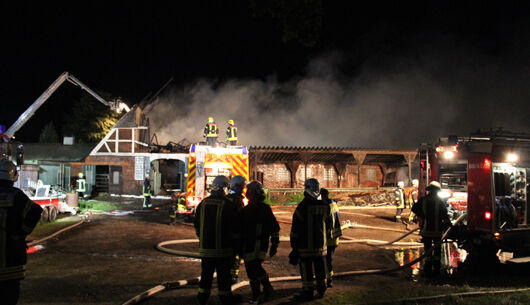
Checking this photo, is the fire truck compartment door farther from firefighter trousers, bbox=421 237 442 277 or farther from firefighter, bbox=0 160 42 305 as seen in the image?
firefighter, bbox=0 160 42 305

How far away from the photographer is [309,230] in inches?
181

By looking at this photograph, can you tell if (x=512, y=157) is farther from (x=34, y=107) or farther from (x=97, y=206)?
(x=34, y=107)

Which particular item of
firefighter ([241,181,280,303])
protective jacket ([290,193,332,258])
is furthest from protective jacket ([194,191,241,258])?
protective jacket ([290,193,332,258])

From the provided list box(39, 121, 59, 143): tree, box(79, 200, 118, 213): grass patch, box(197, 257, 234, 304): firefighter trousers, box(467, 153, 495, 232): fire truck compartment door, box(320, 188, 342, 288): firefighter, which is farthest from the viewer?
box(39, 121, 59, 143): tree

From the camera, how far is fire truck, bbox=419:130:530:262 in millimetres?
6418

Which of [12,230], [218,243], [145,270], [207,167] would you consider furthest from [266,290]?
[207,167]

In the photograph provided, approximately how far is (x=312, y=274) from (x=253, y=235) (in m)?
0.95

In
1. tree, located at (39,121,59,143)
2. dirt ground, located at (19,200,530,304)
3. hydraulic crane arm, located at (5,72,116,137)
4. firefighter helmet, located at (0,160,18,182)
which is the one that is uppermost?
tree, located at (39,121,59,143)

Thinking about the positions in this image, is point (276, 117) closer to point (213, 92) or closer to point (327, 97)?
point (327, 97)

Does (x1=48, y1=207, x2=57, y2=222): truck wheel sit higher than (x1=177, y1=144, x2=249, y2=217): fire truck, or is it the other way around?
(x1=177, y1=144, x2=249, y2=217): fire truck

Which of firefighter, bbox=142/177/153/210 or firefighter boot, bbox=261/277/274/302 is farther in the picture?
firefighter, bbox=142/177/153/210

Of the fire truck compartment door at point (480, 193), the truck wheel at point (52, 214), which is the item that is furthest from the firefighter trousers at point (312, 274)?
the truck wheel at point (52, 214)

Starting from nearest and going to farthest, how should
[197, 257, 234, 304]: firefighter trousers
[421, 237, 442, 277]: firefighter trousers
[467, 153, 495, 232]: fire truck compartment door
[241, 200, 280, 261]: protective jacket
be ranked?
[197, 257, 234, 304]: firefighter trousers, [241, 200, 280, 261]: protective jacket, [421, 237, 442, 277]: firefighter trousers, [467, 153, 495, 232]: fire truck compartment door

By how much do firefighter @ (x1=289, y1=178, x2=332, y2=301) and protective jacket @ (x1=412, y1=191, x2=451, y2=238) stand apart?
2.56m
